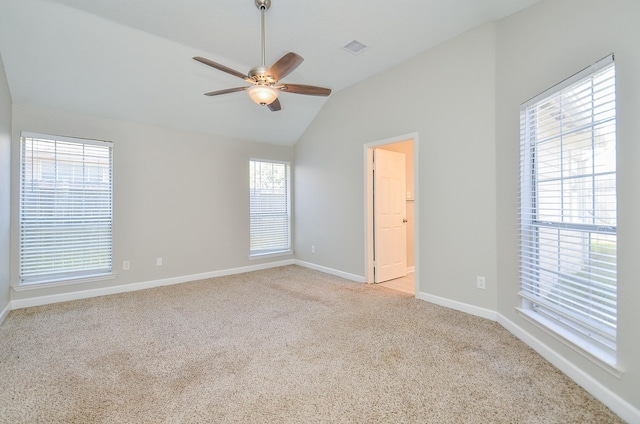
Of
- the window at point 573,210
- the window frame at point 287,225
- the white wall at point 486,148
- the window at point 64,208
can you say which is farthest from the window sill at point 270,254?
the window at point 573,210

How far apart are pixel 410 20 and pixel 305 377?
10.9ft

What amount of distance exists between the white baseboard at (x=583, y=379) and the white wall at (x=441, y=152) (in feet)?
1.92

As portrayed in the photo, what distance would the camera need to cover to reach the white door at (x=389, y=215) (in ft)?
13.6

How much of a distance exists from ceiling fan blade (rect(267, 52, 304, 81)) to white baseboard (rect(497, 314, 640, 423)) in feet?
9.25

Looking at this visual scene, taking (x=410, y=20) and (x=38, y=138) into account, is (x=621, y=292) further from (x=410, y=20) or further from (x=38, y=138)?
(x=38, y=138)

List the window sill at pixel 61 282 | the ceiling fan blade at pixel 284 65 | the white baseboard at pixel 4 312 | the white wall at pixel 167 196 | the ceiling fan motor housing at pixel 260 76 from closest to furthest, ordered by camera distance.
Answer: the ceiling fan blade at pixel 284 65
the ceiling fan motor housing at pixel 260 76
the white baseboard at pixel 4 312
the window sill at pixel 61 282
the white wall at pixel 167 196

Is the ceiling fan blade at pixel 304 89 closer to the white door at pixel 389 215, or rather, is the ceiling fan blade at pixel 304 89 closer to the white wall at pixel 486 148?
the white wall at pixel 486 148

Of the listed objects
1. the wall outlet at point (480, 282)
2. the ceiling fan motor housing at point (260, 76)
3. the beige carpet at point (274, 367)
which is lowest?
the beige carpet at point (274, 367)

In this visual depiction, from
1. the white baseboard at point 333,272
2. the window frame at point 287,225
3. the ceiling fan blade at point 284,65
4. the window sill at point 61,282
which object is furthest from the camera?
the window frame at point 287,225

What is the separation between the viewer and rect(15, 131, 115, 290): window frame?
3.28 metres

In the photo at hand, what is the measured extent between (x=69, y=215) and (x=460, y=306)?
16.1 ft

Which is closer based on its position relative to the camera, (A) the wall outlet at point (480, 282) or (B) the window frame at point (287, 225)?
(A) the wall outlet at point (480, 282)

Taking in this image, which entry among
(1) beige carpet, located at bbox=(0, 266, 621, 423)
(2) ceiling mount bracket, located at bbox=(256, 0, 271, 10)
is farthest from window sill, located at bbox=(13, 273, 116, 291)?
(2) ceiling mount bracket, located at bbox=(256, 0, 271, 10)

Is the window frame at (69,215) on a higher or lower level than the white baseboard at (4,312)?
higher
